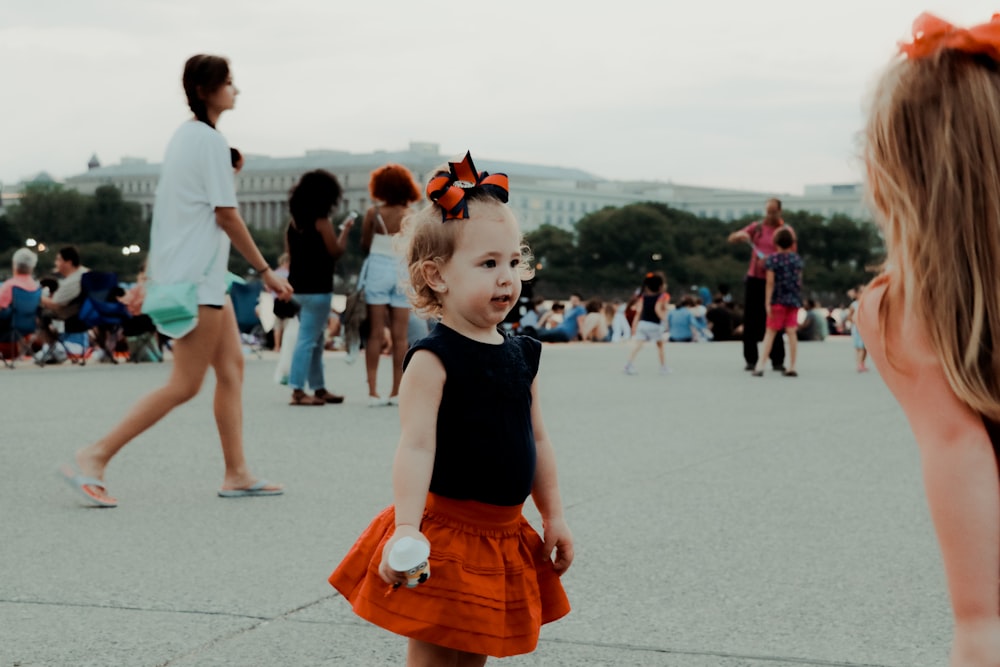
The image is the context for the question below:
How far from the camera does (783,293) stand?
1434 centimetres

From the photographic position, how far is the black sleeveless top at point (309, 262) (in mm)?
10398

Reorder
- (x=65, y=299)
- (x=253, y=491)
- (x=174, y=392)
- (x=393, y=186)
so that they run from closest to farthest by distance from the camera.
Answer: (x=174, y=392), (x=253, y=491), (x=393, y=186), (x=65, y=299)

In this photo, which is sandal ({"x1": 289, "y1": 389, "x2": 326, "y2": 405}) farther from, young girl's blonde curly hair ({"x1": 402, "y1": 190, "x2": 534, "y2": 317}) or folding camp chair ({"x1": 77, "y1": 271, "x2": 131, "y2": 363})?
young girl's blonde curly hair ({"x1": 402, "y1": 190, "x2": 534, "y2": 317})

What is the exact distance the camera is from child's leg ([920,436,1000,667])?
63.3 inches

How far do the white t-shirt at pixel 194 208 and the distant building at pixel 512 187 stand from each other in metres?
128

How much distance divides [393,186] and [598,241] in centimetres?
11886

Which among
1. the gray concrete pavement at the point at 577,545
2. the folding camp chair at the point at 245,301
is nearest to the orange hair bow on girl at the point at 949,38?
the gray concrete pavement at the point at 577,545

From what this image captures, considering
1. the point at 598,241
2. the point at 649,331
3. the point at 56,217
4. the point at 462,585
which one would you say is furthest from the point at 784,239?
the point at 56,217

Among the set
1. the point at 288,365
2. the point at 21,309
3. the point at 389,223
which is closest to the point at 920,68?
the point at 389,223

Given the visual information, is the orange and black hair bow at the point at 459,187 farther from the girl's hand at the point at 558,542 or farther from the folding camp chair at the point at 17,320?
the folding camp chair at the point at 17,320

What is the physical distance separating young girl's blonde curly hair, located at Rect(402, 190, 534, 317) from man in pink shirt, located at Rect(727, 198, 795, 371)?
481 inches

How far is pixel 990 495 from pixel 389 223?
875 cm

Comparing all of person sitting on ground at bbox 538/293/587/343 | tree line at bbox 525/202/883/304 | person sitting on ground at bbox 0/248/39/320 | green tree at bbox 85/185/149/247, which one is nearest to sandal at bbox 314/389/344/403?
person sitting on ground at bbox 0/248/39/320

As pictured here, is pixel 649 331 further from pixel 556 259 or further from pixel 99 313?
pixel 556 259
